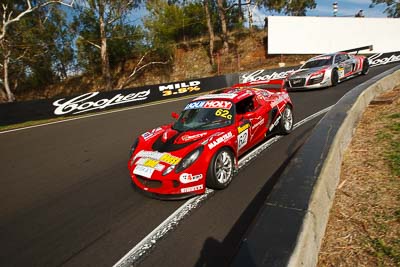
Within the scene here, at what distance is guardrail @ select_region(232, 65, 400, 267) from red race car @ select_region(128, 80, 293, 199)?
120 cm

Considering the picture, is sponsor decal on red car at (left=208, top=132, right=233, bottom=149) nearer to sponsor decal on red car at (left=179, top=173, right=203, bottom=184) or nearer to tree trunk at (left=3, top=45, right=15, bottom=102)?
sponsor decal on red car at (left=179, top=173, right=203, bottom=184)

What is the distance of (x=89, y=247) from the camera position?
10.2 ft

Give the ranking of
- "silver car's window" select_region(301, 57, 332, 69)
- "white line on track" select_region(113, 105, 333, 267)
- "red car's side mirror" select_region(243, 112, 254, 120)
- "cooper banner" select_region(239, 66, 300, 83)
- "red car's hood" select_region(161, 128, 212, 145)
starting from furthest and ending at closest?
"cooper banner" select_region(239, 66, 300, 83) → "silver car's window" select_region(301, 57, 332, 69) → "red car's side mirror" select_region(243, 112, 254, 120) → "red car's hood" select_region(161, 128, 212, 145) → "white line on track" select_region(113, 105, 333, 267)

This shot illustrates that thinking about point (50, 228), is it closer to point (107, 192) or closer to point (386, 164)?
point (107, 192)

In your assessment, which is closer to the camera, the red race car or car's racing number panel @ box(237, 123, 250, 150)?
the red race car

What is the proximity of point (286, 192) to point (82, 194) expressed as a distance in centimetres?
331

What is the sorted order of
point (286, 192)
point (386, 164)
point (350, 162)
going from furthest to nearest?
point (350, 162) < point (386, 164) < point (286, 192)

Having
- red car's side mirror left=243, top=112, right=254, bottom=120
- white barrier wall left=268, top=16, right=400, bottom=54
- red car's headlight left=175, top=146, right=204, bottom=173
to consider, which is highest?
white barrier wall left=268, top=16, right=400, bottom=54

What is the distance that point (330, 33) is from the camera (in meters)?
26.6

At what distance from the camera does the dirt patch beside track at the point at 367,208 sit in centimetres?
224

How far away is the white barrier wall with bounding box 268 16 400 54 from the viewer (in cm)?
2638

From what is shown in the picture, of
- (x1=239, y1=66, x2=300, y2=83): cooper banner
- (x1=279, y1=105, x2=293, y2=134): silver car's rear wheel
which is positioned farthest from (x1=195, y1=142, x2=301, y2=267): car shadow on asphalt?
(x1=239, y1=66, x2=300, y2=83): cooper banner

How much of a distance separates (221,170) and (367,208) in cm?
190

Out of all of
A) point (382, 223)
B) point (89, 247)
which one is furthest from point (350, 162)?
point (89, 247)
